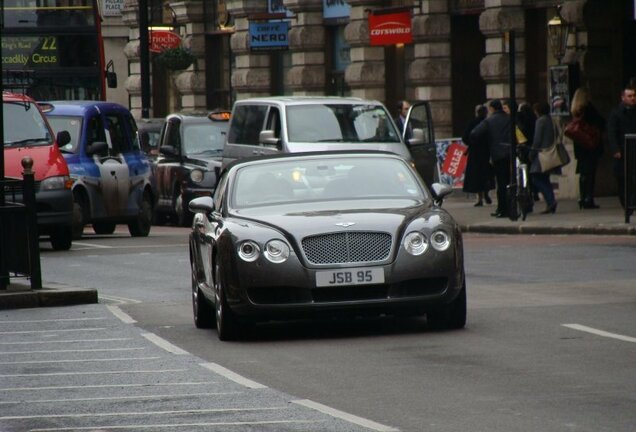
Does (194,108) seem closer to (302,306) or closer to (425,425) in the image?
(302,306)

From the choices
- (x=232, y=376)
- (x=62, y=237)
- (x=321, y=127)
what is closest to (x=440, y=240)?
(x=232, y=376)

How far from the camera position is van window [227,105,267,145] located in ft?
85.3

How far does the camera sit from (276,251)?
13.0 m

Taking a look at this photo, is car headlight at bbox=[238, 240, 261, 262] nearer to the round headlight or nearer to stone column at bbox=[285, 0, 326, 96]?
the round headlight

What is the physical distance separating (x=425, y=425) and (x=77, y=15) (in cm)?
2603

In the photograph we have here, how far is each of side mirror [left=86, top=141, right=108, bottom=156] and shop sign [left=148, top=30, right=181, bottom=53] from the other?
20.4 m

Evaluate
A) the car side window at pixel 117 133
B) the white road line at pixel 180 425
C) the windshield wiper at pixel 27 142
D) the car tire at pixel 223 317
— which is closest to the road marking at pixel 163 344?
the car tire at pixel 223 317

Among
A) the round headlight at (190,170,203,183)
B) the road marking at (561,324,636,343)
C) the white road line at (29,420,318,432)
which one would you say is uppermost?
the white road line at (29,420,318,432)

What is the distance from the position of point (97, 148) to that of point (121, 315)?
1166 centimetres

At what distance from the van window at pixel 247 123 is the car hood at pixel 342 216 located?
12.1m

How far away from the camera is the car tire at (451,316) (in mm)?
13367

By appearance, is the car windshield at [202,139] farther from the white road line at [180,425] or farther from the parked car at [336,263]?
the white road line at [180,425]

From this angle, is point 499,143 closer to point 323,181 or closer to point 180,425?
point 323,181

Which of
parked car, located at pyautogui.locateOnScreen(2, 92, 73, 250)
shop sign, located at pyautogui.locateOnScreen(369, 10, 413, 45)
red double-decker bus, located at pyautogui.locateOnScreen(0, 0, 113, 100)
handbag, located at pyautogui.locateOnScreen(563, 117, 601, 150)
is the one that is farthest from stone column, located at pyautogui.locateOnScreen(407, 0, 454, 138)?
parked car, located at pyautogui.locateOnScreen(2, 92, 73, 250)
